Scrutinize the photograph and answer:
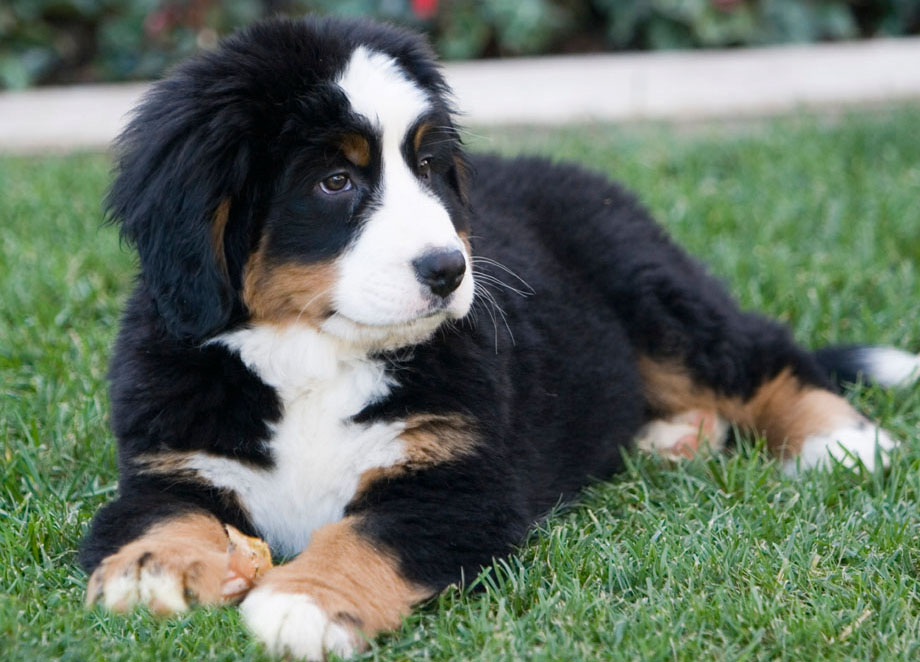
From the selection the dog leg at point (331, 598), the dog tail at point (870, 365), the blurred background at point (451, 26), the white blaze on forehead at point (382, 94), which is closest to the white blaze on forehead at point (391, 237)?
the white blaze on forehead at point (382, 94)

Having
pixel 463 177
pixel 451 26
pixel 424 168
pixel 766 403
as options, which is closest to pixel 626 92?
pixel 451 26

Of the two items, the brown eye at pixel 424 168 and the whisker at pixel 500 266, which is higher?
the brown eye at pixel 424 168

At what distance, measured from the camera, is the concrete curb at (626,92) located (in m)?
7.23

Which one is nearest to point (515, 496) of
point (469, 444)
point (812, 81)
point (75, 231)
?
point (469, 444)

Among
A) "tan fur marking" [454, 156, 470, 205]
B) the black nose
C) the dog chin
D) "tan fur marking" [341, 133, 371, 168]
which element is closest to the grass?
the dog chin

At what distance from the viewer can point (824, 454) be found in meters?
3.63

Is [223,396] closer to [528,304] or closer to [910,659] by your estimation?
[528,304]

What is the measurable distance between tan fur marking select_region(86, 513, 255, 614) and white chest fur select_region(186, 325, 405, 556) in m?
0.23

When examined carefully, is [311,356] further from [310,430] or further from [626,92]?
[626,92]

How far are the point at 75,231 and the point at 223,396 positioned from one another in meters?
2.86

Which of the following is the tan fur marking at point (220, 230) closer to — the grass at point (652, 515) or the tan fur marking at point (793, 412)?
the grass at point (652, 515)

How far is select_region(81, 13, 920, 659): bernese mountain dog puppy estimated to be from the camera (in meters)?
2.66

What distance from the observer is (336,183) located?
9.25 ft

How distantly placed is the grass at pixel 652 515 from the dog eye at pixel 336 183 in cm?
95
